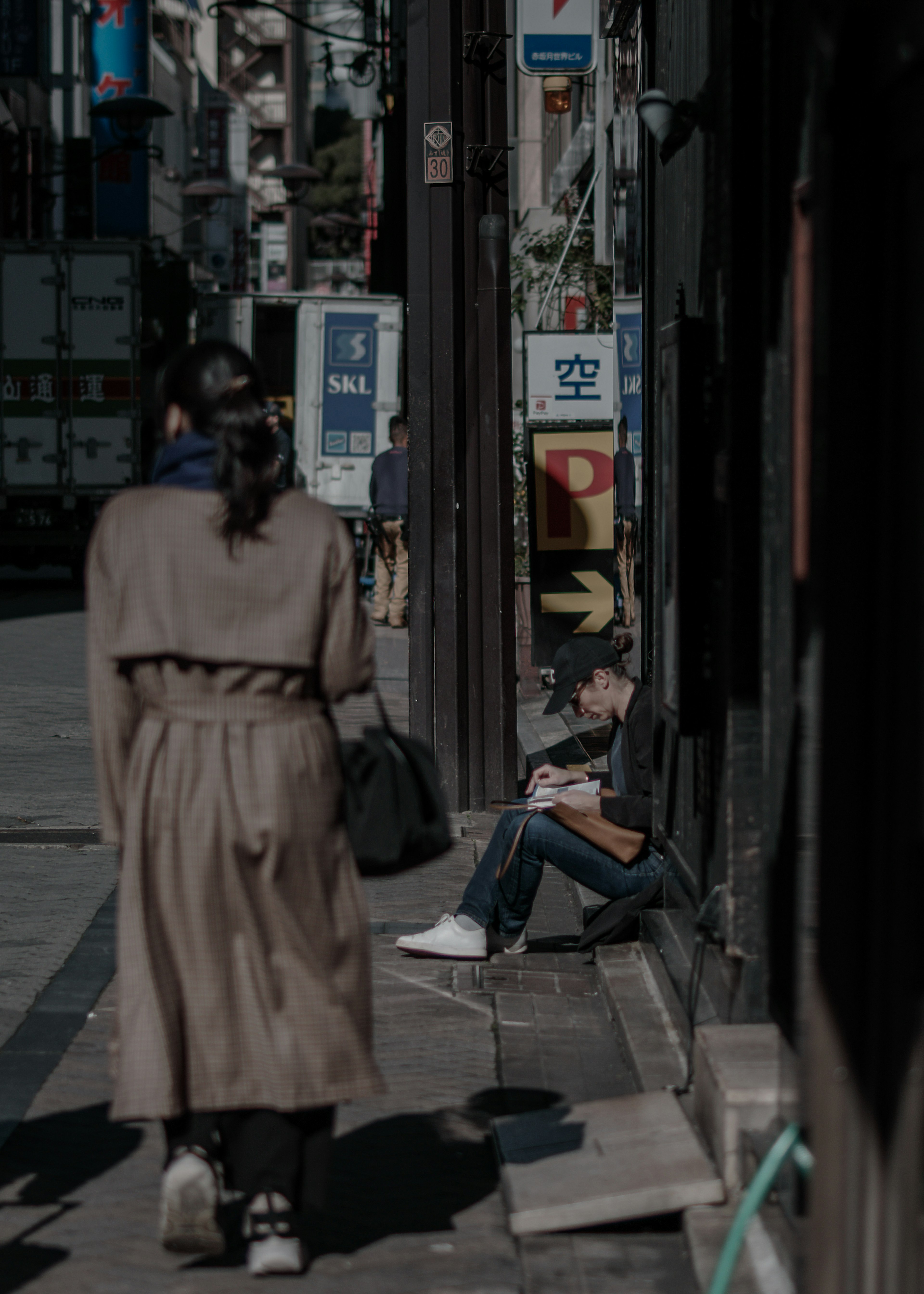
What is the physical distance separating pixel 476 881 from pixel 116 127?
32355mm

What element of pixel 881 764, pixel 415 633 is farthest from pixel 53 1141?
pixel 415 633

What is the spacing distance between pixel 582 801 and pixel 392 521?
11948 millimetres

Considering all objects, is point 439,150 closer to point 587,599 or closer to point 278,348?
point 587,599

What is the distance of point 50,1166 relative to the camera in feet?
14.0

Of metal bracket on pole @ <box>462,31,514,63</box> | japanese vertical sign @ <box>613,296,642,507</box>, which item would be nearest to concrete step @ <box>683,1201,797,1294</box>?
metal bracket on pole @ <box>462,31,514,63</box>

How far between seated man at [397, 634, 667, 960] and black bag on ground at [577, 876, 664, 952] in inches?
1.6

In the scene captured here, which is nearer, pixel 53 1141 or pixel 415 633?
pixel 53 1141

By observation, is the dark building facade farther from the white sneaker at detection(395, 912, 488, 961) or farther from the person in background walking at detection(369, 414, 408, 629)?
the person in background walking at detection(369, 414, 408, 629)

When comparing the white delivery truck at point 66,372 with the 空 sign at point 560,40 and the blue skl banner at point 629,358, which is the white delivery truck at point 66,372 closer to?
the 空 sign at point 560,40

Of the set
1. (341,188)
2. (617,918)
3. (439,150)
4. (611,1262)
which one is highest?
(341,188)

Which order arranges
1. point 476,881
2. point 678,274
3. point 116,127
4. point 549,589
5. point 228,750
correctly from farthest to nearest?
point 116,127
point 549,589
point 476,881
point 678,274
point 228,750

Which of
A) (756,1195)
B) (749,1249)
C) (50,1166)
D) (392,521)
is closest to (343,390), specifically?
(392,521)

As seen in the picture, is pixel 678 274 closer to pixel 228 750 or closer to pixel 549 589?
pixel 228 750

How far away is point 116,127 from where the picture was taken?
35406mm
